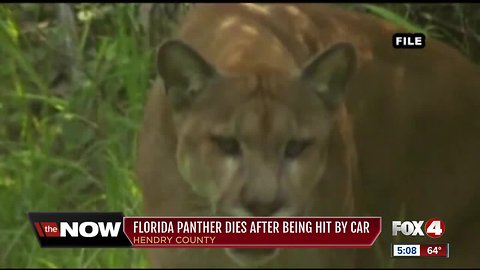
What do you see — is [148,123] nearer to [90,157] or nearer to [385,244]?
[90,157]

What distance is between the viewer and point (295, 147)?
2232 mm

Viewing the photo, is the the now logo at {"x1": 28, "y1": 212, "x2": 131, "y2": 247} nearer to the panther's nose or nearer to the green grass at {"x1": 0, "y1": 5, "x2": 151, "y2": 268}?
the green grass at {"x1": 0, "y1": 5, "x2": 151, "y2": 268}

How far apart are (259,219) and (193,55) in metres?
0.32

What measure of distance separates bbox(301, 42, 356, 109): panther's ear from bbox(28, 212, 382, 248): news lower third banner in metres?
0.23

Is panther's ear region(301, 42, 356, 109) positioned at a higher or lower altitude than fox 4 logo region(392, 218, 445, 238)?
higher

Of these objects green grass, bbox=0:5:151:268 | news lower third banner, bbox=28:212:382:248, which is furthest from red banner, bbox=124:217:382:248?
green grass, bbox=0:5:151:268

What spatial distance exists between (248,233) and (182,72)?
0.32 metres

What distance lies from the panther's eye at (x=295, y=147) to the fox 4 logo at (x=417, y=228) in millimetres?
273

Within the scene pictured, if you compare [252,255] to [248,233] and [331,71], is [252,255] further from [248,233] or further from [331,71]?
[331,71]

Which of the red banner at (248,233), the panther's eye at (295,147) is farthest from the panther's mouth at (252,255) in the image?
the panther's eye at (295,147)

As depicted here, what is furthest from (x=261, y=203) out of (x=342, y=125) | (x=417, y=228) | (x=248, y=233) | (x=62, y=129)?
(x=62, y=129)

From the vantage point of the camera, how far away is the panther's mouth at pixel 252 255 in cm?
229

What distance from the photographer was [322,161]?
2254 millimetres

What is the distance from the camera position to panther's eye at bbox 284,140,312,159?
223 centimetres
